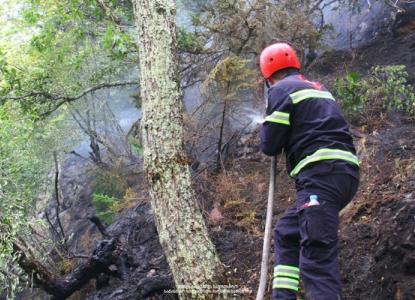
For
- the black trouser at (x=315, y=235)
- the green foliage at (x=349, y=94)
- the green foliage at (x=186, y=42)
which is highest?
the green foliage at (x=186, y=42)

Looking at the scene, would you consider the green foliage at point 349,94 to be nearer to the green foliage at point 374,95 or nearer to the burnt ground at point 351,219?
the green foliage at point 374,95

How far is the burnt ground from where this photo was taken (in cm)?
271

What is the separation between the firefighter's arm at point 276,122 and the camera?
2.44 meters

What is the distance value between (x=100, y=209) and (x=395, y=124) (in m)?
7.63

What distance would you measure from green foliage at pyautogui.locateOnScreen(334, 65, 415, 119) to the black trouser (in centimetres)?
336

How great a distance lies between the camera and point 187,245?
8.68 feet

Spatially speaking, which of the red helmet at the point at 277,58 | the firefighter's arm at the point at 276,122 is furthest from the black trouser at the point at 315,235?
the red helmet at the point at 277,58

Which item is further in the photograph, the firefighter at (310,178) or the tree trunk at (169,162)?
the tree trunk at (169,162)

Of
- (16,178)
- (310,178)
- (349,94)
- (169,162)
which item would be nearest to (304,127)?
(310,178)

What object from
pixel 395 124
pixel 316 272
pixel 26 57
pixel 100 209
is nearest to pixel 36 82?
pixel 100 209

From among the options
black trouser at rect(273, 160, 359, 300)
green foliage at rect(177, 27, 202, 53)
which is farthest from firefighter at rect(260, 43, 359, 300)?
green foliage at rect(177, 27, 202, 53)

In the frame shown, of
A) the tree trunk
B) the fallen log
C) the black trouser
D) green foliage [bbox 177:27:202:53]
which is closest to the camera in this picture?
the black trouser

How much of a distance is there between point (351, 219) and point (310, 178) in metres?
1.72

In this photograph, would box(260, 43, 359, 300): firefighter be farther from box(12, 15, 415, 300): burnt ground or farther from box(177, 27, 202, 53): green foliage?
box(177, 27, 202, 53): green foliage
